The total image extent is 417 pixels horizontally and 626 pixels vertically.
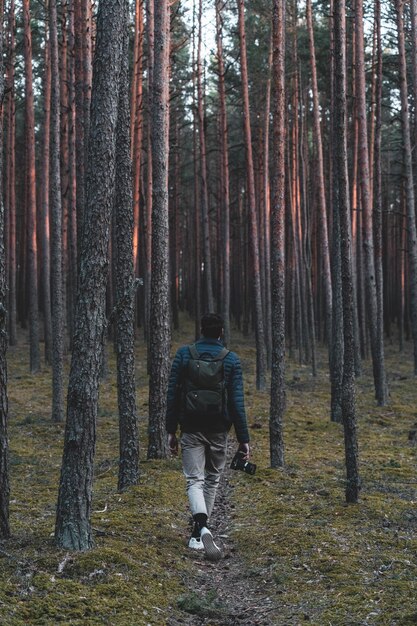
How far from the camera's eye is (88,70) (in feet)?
52.1

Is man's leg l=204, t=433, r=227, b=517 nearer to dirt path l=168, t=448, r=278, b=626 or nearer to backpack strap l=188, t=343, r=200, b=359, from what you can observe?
dirt path l=168, t=448, r=278, b=626

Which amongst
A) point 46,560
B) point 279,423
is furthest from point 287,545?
point 279,423

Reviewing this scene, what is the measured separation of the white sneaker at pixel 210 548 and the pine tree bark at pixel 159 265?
185 inches

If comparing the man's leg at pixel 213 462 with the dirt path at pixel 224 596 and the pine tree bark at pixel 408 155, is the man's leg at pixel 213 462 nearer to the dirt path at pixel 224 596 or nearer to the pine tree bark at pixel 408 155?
the dirt path at pixel 224 596

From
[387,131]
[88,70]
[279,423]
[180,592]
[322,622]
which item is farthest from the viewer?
[387,131]

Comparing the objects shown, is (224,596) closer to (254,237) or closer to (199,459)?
(199,459)

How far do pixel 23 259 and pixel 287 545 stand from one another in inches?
1250

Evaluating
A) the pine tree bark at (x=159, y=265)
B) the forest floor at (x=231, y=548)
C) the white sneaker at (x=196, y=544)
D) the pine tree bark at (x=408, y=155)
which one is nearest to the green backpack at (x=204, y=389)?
the white sneaker at (x=196, y=544)

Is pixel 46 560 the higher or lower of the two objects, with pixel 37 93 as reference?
lower

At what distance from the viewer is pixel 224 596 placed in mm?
6426

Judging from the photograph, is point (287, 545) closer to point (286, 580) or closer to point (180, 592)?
point (286, 580)

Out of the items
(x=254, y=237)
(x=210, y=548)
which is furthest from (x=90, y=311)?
(x=254, y=237)

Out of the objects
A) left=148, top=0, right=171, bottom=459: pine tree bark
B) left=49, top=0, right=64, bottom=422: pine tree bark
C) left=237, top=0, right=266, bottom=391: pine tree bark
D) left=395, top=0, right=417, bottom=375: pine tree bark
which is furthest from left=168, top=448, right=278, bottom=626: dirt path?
left=395, top=0, right=417, bottom=375: pine tree bark

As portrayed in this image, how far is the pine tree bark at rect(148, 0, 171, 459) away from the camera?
38.8ft
